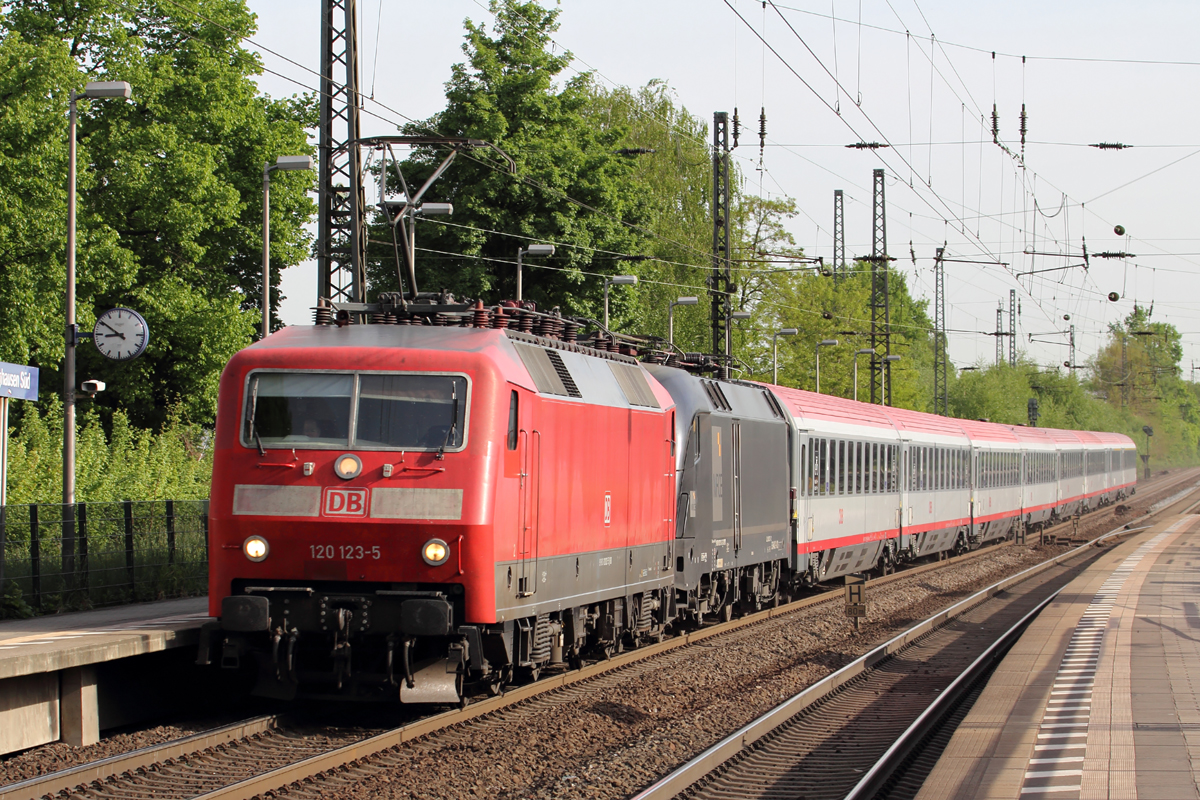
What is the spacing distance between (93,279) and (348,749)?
26.7m

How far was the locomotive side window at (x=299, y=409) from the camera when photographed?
10953 mm

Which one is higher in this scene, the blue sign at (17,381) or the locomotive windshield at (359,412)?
the blue sign at (17,381)

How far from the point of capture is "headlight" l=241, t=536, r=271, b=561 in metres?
10.8

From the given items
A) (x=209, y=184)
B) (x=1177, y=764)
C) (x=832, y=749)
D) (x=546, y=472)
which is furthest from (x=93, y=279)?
(x=1177, y=764)

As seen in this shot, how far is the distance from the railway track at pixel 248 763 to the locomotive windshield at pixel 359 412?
7.76 ft

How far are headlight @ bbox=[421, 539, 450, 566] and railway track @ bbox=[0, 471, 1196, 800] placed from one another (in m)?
1.41

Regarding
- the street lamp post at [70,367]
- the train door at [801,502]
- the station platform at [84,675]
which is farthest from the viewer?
the train door at [801,502]

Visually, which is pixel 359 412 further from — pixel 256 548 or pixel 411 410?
pixel 256 548

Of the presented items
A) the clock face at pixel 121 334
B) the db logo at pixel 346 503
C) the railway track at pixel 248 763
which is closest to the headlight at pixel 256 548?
the db logo at pixel 346 503

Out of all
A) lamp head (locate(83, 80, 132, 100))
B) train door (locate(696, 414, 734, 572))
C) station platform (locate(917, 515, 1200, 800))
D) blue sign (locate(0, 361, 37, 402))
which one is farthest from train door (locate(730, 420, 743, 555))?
lamp head (locate(83, 80, 132, 100))

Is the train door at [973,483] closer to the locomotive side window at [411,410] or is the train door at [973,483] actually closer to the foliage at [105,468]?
the foliage at [105,468]

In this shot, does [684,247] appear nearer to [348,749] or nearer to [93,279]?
[93,279]

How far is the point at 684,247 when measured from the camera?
165 ft

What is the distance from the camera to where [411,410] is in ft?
36.0
